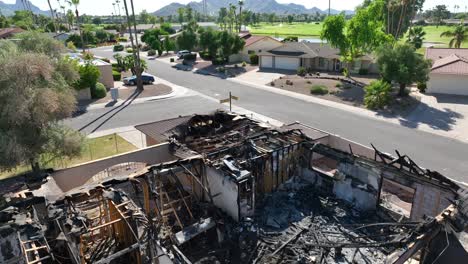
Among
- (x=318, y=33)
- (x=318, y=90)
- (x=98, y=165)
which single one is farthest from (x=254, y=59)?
(x=318, y=33)

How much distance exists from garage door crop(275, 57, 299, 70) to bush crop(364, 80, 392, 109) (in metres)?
22.5

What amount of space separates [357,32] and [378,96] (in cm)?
1239

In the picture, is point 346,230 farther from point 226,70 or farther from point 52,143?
point 226,70

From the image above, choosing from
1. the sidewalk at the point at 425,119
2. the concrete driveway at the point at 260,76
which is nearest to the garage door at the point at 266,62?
the concrete driveway at the point at 260,76

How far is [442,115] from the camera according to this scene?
34.5m

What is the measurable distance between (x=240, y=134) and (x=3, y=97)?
41.8ft

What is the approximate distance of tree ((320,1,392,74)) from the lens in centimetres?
4406

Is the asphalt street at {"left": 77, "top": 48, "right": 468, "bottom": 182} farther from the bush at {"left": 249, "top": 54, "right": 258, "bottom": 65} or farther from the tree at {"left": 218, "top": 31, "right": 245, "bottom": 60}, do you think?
the bush at {"left": 249, "top": 54, "right": 258, "bottom": 65}

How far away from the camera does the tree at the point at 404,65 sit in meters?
37.0

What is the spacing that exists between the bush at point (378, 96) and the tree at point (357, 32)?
33.5ft

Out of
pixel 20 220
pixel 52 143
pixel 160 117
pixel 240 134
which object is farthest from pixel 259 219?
pixel 160 117

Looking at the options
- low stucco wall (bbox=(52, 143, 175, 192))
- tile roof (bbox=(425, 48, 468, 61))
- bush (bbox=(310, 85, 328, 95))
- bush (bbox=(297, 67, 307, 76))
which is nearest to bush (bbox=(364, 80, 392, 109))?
bush (bbox=(310, 85, 328, 95))

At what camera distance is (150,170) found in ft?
45.1

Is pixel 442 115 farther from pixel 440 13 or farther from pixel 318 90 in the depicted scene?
pixel 440 13
